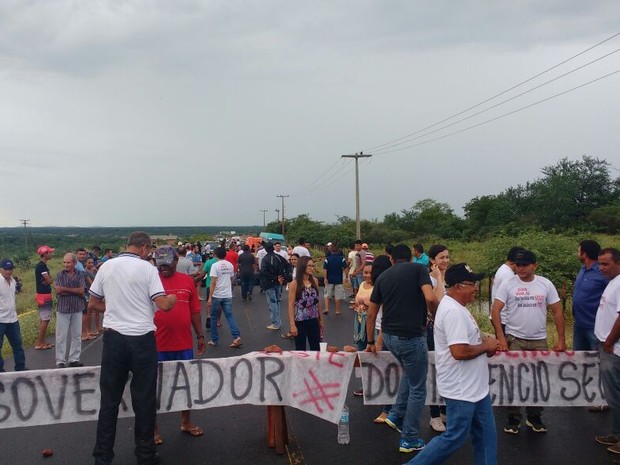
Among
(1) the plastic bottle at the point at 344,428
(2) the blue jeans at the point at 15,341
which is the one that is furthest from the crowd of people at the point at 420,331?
(2) the blue jeans at the point at 15,341

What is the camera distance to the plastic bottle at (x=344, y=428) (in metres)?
5.05

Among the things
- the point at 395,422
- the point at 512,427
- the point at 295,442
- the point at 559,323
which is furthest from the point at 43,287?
the point at 559,323

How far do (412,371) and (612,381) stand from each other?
5.92 feet

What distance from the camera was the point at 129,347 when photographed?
→ 14.9ft

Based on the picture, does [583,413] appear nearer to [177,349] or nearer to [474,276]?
[474,276]

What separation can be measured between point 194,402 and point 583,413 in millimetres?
4197

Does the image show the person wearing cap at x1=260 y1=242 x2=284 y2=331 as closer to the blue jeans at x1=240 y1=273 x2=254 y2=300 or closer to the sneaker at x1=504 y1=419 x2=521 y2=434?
the blue jeans at x1=240 y1=273 x2=254 y2=300

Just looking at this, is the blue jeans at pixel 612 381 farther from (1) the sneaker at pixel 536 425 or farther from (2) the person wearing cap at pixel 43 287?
(2) the person wearing cap at pixel 43 287

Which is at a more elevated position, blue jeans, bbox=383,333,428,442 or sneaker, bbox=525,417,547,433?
blue jeans, bbox=383,333,428,442

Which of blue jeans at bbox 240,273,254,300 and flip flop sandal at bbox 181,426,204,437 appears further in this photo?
blue jeans at bbox 240,273,254,300

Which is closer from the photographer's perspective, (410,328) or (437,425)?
(410,328)

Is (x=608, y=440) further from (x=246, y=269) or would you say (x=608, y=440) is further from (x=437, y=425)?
(x=246, y=269)

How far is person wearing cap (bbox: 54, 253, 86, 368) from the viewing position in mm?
7996

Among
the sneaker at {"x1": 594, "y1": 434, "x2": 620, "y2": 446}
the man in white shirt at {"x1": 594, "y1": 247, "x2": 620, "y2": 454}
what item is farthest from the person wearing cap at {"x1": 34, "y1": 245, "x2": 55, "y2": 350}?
the sneaker at {"x1": 594, "y1": 434, "x2": 620, "y2": 446}
